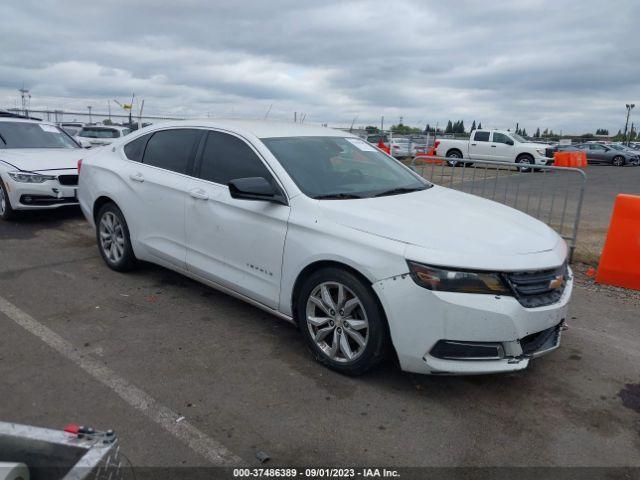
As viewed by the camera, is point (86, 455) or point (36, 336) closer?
point (86, 455)

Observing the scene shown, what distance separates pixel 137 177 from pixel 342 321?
9.04ft

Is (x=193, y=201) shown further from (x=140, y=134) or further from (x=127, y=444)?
(x=127, y=444)

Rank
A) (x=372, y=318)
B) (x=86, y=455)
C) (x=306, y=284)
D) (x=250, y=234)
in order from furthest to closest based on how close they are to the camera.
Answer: (x=250, y=234) → (x=306, y=284) → (x=372, y=318) → (x=86, y=455)

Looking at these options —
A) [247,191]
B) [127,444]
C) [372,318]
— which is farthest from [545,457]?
[247,191]

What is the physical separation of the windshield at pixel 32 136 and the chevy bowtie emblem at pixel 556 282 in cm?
843

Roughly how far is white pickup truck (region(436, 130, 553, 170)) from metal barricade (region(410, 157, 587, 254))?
500 inches

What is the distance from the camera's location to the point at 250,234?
13.5 ft

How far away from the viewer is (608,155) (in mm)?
33656

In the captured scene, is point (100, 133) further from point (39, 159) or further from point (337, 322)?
point (337, 322)

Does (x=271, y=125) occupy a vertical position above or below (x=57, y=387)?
above

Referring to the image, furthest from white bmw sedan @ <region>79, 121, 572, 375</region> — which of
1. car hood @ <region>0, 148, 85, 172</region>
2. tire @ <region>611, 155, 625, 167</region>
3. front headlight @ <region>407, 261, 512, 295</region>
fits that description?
tire @ <region>611, 155, 625, 167</region>

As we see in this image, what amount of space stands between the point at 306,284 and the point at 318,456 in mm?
1227

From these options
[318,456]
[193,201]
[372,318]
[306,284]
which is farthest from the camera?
[193,201]

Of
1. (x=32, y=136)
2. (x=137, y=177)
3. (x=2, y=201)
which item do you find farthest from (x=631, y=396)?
(x=32, y=136)
